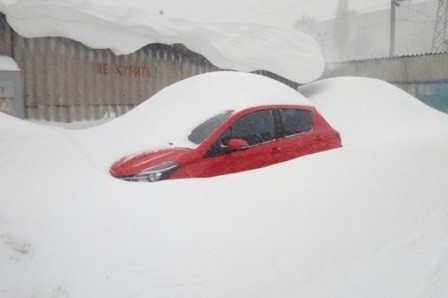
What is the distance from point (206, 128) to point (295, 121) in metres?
1.36

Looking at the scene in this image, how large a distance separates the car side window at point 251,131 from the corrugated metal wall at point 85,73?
5.14 metres

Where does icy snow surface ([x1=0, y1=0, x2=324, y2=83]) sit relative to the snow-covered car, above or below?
above

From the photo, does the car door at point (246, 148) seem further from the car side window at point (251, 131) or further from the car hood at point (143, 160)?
the car hood at point (143, 160)

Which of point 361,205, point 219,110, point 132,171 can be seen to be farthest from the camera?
point 219,110

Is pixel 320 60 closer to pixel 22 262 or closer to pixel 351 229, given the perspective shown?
pixel 351 229

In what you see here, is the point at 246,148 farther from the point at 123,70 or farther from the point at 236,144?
the point at 123,70

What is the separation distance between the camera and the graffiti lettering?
921 centimetres

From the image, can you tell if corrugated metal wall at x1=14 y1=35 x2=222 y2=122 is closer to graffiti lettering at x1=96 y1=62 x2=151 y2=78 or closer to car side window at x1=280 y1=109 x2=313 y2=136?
graffiti lettering at x1=96 y1=62 x2=151 y2=78

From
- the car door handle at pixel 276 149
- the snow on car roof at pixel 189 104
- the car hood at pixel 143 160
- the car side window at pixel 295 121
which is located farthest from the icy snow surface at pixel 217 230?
the snow on car roof at pixel 189 104

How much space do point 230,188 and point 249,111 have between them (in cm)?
199

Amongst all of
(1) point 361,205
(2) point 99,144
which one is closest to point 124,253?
→ (1) point 361,205

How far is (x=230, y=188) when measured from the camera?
135 inches

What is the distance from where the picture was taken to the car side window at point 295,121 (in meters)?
5.51

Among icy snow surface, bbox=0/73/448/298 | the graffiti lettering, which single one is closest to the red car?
icy snow surface, bbox=0/73/448/298
